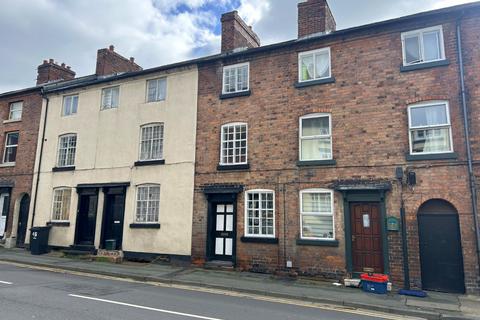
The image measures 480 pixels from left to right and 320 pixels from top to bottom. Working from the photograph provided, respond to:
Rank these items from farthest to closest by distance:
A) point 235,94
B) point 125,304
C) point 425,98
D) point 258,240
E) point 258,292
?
point 235,94 → point 258,240 → point 425,98 → point 258,292 → point 125,304

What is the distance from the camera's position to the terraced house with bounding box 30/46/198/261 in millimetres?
14797

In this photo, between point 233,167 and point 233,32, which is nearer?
point 233,167

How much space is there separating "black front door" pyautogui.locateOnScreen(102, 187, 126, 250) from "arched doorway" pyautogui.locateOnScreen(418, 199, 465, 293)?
473 inches

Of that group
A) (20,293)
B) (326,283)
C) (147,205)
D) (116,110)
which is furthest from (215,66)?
(20,293)

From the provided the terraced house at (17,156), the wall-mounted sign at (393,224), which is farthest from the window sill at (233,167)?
the terraced house at (17,156)

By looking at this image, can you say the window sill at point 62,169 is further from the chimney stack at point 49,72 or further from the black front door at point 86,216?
the chimney stack at point 49,72

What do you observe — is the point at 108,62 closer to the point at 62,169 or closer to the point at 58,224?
the point at 62,169

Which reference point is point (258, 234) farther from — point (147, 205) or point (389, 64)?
point (389, 64)

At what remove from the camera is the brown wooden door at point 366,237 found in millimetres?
11250

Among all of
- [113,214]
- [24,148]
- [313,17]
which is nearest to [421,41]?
[313,17]

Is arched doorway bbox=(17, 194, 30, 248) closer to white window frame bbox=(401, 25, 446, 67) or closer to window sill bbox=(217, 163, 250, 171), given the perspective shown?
window sill bbox=(217, 163, 250, 171)

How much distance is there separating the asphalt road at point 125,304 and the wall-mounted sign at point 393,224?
3.54m

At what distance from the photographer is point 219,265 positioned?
13.3m

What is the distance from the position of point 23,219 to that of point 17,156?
3.53m
